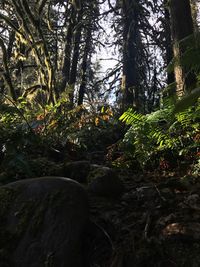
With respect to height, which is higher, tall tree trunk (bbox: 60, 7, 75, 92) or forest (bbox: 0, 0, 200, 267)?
tall tree trunk (bbox: 60, 7, 75, 92)

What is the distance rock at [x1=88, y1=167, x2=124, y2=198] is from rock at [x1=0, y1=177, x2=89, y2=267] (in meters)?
0.59

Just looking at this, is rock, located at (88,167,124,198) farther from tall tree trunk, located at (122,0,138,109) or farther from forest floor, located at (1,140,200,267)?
tall tree trunk, located at (122,0,138,109)

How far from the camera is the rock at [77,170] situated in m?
4.18

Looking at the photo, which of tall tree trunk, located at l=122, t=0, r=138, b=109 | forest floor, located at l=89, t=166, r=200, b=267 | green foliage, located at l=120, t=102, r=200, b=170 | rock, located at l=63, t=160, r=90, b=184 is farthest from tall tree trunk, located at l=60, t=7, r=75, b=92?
forest floor, located at l=89, t=166, r=200, b=267

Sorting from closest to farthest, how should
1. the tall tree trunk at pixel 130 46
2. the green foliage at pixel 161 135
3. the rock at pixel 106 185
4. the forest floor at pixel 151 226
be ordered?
the forest floor at pixel 151 226
the rock at pixel 106 185
the green foliage at pixel 161 135
the tall tree trunk at pixel 130 46

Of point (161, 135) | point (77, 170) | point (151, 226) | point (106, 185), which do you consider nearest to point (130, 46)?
point (161, 135)

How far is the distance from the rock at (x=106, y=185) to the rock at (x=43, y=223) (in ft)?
1.94

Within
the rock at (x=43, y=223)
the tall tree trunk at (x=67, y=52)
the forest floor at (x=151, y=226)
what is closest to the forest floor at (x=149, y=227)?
the forest floor at (x=151, y=226)

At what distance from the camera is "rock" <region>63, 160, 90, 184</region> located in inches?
165

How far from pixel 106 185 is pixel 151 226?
0.97 metres

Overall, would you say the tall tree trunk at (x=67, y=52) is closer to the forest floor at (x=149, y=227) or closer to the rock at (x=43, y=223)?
the forest floor at (x=149, y=227)

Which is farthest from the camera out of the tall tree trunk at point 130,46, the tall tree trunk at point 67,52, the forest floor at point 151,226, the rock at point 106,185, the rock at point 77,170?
the tall tree trunk at point 130,46

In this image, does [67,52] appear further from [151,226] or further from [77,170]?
[151,226]

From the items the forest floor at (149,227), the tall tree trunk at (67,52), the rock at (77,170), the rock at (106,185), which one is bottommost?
the forest floor at (149,227)
